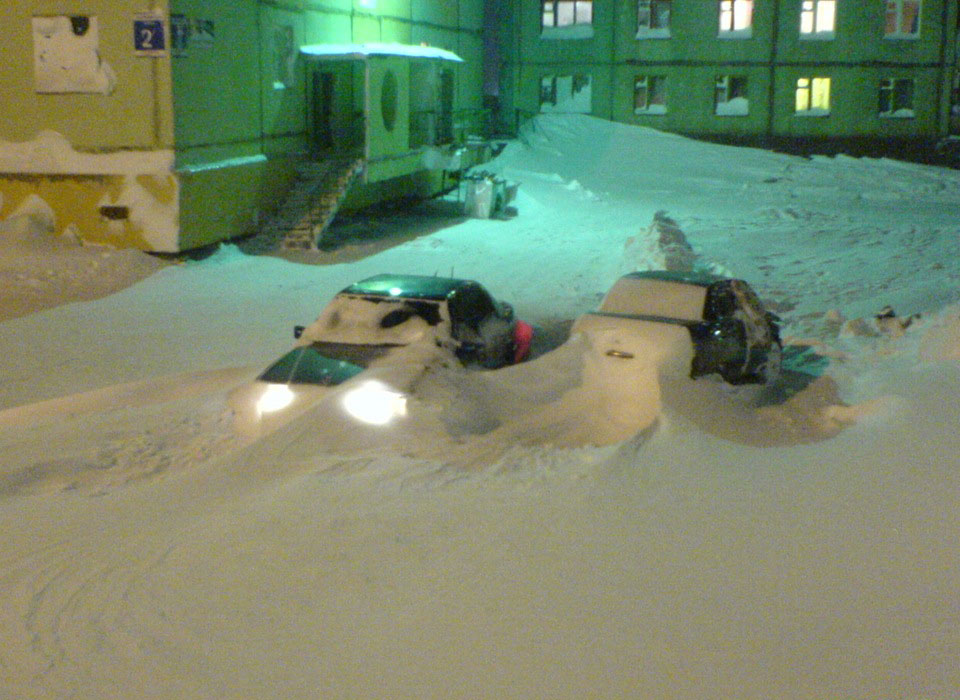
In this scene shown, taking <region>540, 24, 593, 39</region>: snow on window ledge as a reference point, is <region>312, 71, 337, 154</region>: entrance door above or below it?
below

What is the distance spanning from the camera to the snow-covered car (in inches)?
444

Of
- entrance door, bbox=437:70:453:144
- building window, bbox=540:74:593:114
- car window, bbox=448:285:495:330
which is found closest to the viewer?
car window, bbox=448:285:495:330

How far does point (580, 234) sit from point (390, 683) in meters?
20.6

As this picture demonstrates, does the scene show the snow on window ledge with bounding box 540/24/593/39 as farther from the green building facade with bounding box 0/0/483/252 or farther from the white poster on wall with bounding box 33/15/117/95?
the white poster on wall with bounding box 33/15/117/95

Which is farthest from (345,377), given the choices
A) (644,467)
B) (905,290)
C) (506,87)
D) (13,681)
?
(506,87)

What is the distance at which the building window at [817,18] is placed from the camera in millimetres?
39625

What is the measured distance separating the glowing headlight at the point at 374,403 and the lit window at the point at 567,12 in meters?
34.4

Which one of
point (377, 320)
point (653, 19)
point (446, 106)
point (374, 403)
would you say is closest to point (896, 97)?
point (653, 19)

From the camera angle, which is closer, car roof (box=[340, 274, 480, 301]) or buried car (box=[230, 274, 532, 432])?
buried car (box=[230, 274, 532, 432])

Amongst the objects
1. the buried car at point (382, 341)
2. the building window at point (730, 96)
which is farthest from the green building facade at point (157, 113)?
the building window at point (730, 96)

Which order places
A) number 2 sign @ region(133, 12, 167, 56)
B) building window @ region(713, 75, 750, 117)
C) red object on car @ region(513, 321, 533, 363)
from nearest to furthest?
red object on car @ region(513, 321, 533, 363), number 2 sign @ region(133, 12, 167, 56), building window @ region(713, 75, 750, 117)

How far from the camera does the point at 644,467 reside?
25.2ft

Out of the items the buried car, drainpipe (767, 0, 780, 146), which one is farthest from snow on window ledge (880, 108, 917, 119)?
the buried car

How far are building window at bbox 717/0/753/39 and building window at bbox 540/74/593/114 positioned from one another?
498 cm
